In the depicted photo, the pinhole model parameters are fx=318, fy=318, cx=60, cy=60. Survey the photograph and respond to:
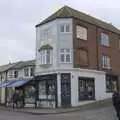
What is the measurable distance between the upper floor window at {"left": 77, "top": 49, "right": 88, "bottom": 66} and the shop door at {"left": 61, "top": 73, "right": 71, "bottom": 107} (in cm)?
256

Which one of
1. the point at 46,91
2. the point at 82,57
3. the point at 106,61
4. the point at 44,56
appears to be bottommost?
the point at 46,91

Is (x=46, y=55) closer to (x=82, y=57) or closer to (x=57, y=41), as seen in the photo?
(x=57, y=41)

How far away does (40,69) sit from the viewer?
1549 inches

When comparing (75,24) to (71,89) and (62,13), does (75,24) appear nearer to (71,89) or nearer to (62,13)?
(62,13)

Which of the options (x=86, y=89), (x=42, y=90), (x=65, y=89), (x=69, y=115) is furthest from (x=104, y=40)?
(x=69, y=115)

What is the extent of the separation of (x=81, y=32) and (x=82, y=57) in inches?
120

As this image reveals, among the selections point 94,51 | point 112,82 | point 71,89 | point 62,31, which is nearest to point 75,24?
point 62,31

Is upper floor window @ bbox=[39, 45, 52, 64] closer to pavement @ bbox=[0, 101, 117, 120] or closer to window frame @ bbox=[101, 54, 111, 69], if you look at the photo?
window frame @ bbox=[101, 54, 111, 69]

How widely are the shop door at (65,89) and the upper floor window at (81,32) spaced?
202 inches

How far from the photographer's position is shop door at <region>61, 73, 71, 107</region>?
117 ft

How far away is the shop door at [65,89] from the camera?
117 ft

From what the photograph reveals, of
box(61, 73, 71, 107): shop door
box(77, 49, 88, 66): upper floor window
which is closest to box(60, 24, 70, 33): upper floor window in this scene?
box(77, 49, 88, 66): upper floor window

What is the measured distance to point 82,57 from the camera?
3816 cm

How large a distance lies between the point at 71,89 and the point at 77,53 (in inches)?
173
